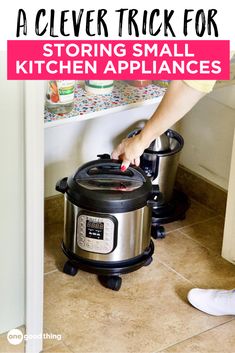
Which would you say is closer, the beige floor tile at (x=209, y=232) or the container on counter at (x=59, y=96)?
the container on counter at (x=59, y=96)

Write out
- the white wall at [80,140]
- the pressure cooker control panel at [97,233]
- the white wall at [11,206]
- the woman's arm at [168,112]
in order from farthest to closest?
the white wall at [80,140] → the pressure cooker control panel at [97,233] → the woman's arm at [168,112] → the white wall at [11,206]

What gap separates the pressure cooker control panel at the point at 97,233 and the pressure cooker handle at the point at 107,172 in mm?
123

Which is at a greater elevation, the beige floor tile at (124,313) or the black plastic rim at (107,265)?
the black plastic rim at (107,265)

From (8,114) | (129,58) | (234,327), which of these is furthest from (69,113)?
(234,327)

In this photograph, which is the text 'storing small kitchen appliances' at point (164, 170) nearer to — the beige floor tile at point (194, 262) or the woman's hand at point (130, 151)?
the beige floor tile at point (194, 262)

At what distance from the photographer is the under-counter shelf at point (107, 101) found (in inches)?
79.5

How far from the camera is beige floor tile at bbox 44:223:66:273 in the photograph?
2302mm

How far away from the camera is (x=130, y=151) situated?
6.50 feet

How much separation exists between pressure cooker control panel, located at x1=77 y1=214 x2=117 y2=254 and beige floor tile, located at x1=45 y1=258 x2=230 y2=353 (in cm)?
13

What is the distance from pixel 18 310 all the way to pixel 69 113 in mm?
550

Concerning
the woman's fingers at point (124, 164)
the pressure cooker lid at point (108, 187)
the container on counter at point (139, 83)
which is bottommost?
the pressure cooker lid at point (108, 187)

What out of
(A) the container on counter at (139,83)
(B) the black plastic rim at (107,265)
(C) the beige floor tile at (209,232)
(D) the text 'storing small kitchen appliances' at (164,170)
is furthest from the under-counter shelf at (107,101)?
(C) the beige floor tile at (209,232)

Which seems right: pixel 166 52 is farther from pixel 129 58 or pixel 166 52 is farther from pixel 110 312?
pixel 110 312

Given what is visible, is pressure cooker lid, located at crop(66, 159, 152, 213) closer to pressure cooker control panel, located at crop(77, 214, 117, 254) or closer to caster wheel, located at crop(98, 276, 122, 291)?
pressure cooker control panel, located at crop(77, 214, 117, 254)
